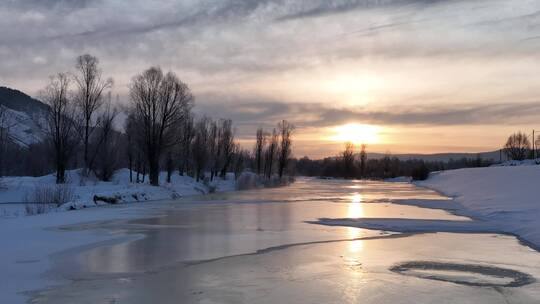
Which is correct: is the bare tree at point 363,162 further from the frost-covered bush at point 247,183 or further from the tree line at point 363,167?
the frost-covered bush at point 247,183

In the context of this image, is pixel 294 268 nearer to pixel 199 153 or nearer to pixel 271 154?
pixel 199 153

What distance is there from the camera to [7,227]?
50.0ft

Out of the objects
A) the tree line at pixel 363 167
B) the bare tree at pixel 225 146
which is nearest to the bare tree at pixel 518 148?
the tree line at pixel 363 167

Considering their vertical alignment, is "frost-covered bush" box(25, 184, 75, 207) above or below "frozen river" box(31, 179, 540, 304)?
above

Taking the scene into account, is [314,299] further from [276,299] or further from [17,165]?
[17,165]

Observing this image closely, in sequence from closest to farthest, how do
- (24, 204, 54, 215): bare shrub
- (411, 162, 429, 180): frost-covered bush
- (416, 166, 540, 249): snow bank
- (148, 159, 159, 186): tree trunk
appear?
(416, 166, 540, 249): snow bank, (24, 204, 54, 215): bare shrub, (148, 159, 159, 186): tree trunk, (411, 162, 429, 180): frost-covered bush

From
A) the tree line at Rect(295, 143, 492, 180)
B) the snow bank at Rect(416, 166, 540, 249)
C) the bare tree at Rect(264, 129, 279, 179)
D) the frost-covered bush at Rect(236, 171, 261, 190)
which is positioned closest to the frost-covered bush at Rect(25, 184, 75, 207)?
the snow bank at Rect(416, 166, 540, 249)

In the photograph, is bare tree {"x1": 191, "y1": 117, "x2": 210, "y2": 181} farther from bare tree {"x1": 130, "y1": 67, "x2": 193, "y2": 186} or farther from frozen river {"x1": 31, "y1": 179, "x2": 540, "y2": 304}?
frozen river {"x1": 31, "y1": 179, "x2": 540, "y2": 304}

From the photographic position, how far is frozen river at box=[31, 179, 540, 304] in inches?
278

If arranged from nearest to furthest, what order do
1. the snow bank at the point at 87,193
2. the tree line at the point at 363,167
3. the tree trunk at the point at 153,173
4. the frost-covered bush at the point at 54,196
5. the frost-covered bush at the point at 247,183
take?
the frost-covered bush at the point at 54,196, the snow bank at the point at 87,193, the tree trunk at the point at 153,173, the frost-covered bush at the point at 247,183, the tree line at the point at 363,167

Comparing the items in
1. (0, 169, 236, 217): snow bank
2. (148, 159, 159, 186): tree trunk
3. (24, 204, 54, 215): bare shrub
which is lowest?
(24, 204, 54, 215): bare shrub

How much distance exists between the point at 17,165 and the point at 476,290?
77.9 m

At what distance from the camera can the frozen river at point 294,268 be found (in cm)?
707

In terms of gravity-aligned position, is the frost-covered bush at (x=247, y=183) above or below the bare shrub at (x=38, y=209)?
above
